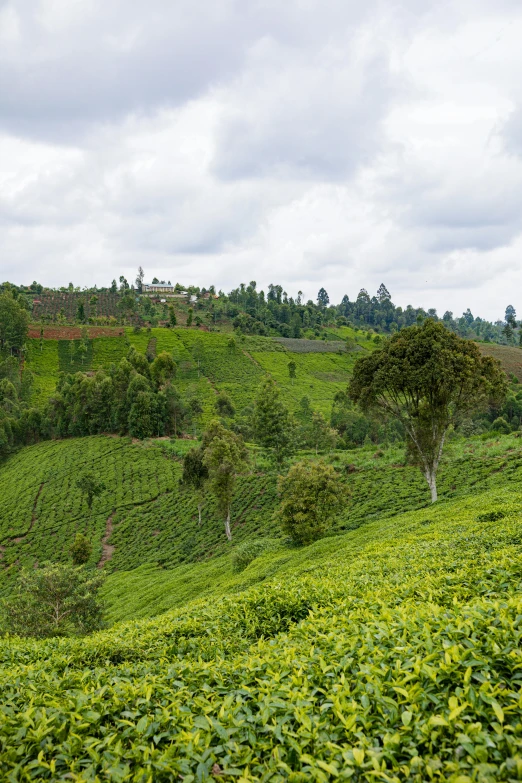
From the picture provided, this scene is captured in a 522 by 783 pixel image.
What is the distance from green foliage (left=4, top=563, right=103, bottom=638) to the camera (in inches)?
675

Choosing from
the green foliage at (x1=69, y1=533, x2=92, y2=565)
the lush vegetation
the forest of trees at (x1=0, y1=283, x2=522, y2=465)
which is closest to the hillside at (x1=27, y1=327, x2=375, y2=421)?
the forest of trees at (x1=0, y1=283, x2=522, y2=465)

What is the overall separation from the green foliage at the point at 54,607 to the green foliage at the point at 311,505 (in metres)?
11.9

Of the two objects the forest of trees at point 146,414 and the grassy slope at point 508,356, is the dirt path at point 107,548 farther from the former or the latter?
the grassy slope at point 508,356

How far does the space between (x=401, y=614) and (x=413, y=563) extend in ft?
17.9

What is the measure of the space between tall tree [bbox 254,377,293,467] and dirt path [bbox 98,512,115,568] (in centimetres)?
1950

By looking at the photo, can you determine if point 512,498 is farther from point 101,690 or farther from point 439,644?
point 101,690

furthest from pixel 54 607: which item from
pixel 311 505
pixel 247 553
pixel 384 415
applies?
pixel 384 415

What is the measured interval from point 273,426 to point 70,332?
10205 centimetres

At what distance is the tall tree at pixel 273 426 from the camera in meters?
47.8

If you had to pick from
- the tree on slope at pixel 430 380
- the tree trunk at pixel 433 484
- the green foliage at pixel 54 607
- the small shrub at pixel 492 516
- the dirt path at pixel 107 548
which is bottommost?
the dirt path at pixel 107 548

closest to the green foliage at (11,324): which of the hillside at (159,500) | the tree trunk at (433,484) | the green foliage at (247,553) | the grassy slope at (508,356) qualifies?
the hillside at (159,500)

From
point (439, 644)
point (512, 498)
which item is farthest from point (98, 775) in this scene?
point (512, 498)

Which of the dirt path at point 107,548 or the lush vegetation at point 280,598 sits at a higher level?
the lush vegetation at point 280,598

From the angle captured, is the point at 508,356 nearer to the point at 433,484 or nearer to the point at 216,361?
the point at 216,361
